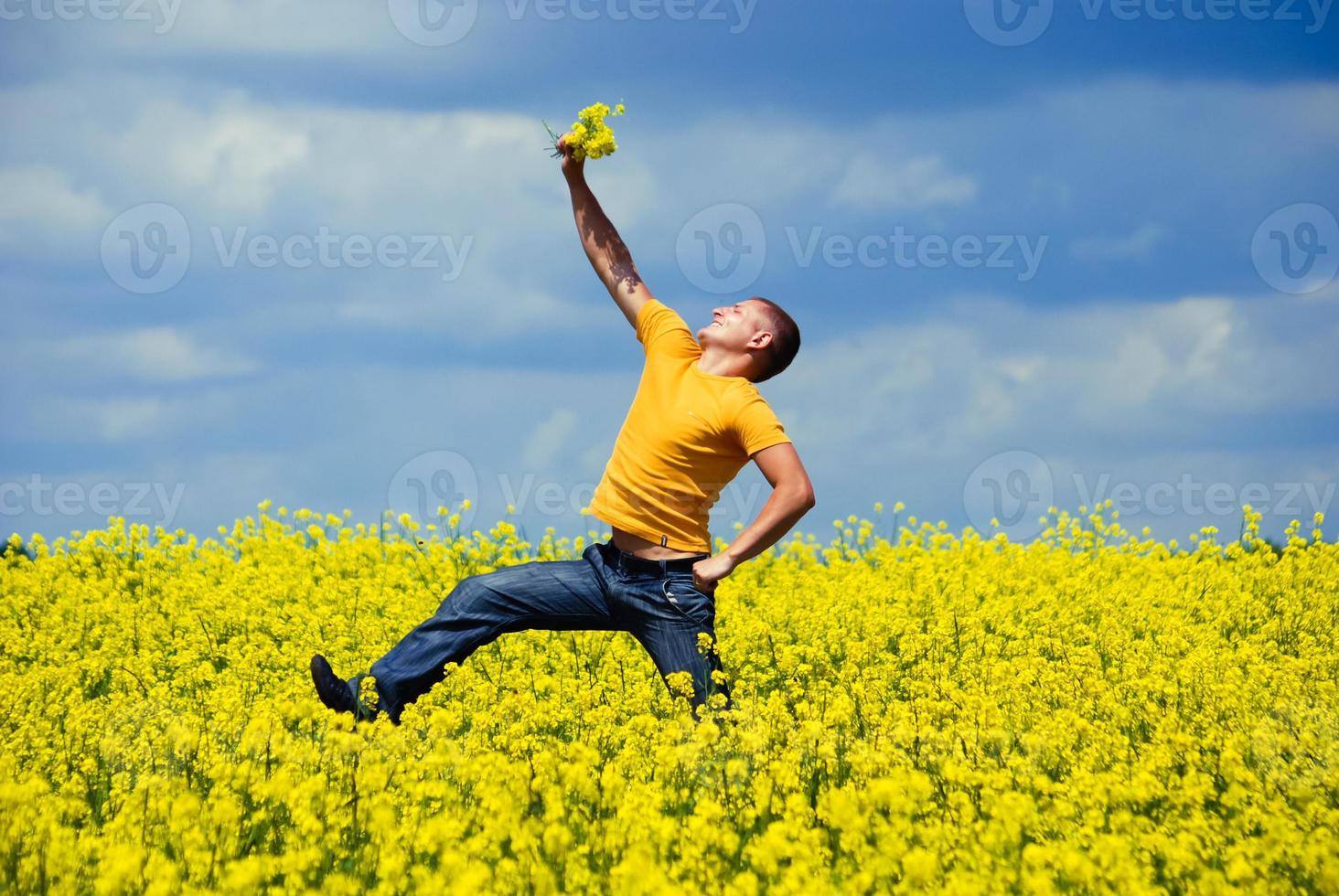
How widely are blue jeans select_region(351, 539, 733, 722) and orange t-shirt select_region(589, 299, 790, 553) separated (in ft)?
0.56

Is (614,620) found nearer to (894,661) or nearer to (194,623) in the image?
(894,661)

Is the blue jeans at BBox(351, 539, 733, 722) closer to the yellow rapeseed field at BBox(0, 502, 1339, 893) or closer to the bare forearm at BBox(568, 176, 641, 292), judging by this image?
the yellow rapeseed field at BBox(0, 502, 1339, 893)

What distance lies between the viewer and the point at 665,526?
5496 millimetres

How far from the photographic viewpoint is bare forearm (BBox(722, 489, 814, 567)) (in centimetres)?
523

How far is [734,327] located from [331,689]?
2.37m

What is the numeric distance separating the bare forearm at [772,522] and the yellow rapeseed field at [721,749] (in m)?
0.68

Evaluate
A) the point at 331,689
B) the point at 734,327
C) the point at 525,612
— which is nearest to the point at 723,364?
the point at 734,327

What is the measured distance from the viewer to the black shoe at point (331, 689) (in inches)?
214

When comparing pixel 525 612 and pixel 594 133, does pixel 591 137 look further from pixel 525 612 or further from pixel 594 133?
pixel 525 612

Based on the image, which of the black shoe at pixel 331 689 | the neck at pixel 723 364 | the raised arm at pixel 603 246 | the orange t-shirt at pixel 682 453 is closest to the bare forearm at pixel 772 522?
the orange t-shirt at pixel 682 453

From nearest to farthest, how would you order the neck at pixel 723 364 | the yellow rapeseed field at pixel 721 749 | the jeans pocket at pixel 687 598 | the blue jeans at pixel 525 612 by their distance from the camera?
the yellow rapeseed field at pixel 721 749, the jeans pocket at pixel 687 598, the blue jeans at pixel 525 612, the neck at pixel 723 364

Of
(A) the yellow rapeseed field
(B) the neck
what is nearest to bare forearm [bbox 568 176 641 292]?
(B) the neck

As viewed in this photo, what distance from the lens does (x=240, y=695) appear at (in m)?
6.37

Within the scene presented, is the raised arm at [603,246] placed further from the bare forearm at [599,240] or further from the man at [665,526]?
the man at [665,526]
